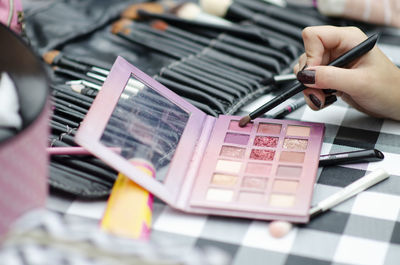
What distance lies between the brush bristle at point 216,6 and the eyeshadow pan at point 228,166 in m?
0.45

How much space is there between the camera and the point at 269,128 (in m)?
0.70

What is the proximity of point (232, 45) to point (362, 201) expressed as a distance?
0.40 m

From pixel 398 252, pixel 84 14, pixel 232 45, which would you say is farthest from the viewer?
pixel 84 14

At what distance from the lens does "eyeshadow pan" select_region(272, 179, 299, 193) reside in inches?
23.8

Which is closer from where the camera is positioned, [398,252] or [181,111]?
[398,252]

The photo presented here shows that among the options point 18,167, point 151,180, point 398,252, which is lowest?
point 398,252

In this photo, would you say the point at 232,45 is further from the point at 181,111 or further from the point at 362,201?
the point at 362,201

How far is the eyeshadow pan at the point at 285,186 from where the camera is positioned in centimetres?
60

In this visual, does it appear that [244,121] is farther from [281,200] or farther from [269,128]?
[281,200]

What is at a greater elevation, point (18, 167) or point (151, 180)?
point (18, 167)

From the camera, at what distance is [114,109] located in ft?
2.03

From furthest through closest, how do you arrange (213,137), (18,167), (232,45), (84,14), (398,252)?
(84,14) → (232,45) → (213,137) → (398,252) → (18,167)

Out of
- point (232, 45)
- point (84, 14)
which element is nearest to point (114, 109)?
point (232, 45)

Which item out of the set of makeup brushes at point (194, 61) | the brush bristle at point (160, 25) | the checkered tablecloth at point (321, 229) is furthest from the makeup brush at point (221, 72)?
the checkered tablecloth at point (321, 229)
